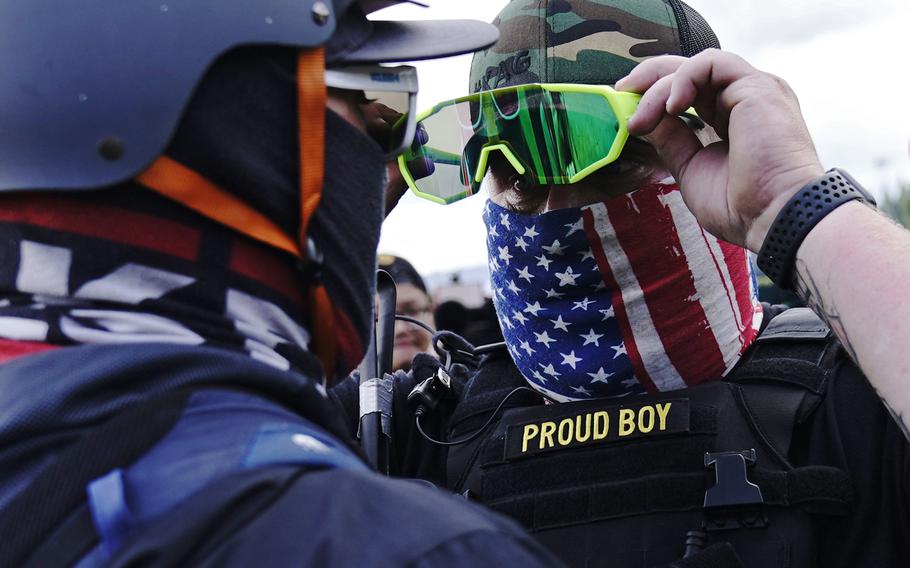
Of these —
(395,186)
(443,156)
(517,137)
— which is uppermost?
(517,137)

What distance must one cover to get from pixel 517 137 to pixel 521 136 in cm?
1

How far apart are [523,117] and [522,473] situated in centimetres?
91

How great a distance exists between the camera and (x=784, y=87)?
205 cm

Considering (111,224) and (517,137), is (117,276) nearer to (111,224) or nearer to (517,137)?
(111,224)

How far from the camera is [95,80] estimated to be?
Result: 1.21 metres

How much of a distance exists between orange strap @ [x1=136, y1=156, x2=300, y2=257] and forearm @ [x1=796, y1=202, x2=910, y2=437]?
3.72 feet

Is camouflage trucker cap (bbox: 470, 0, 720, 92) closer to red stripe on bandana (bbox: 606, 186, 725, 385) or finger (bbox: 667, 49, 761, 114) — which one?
red stripe on bandana (bbox: 606, 186, 725, 385)

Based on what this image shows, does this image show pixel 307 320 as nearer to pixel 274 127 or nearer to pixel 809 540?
pixel 274 127

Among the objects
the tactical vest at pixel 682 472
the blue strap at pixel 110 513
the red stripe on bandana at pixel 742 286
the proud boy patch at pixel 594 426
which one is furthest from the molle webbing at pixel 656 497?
the blue strap at pixel 110 513

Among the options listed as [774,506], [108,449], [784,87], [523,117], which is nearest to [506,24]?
[523,117]

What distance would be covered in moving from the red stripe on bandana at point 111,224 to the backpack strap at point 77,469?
234mm

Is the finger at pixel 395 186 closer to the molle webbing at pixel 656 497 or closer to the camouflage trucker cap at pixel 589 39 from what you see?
the camouflage trucker cap at pixel 589 39

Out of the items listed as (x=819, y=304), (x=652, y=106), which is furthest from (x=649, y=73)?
(x=819, y=304)

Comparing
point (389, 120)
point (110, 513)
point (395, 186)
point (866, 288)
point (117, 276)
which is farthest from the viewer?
point (395, 186)
